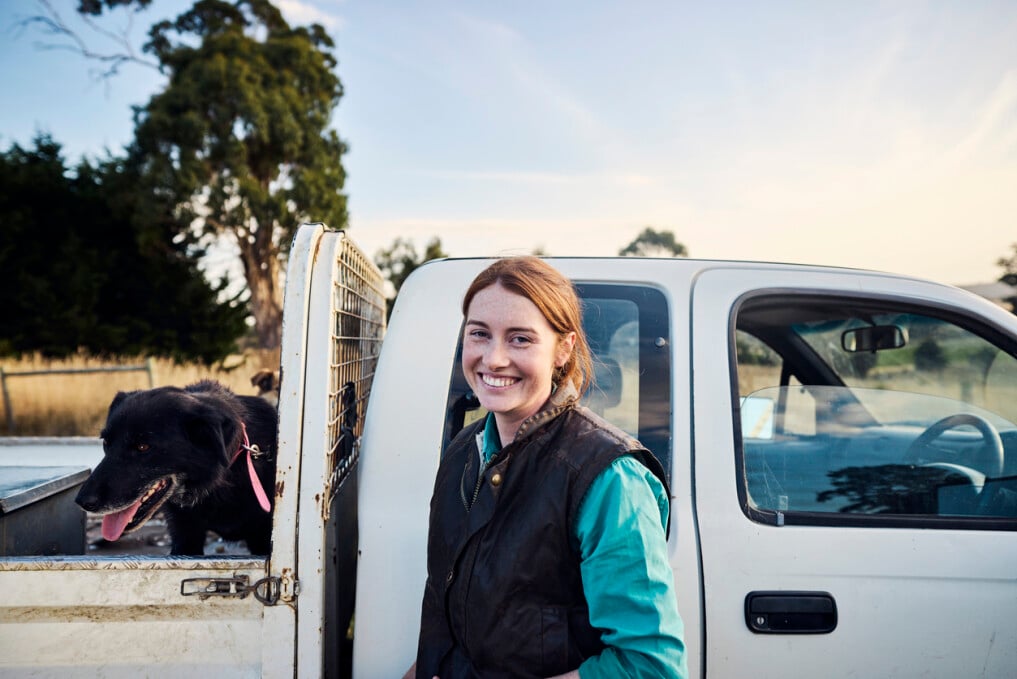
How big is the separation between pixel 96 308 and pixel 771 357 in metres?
20.6

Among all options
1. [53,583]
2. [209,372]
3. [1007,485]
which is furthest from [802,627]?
[209,372]

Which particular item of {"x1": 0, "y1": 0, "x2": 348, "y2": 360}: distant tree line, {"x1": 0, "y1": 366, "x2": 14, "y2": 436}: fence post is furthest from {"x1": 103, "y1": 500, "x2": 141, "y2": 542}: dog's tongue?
{"x1": 0, "y1": 0, "x2": 348, "y2": 360}: distant tree line

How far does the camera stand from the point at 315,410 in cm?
163

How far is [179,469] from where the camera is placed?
2279 mm

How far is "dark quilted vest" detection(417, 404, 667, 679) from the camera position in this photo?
1153mm

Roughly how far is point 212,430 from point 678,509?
5.43 ft

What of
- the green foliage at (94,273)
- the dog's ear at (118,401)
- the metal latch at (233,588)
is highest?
the green foliage at (94,273)

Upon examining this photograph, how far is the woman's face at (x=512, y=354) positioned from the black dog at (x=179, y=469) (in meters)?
1.27

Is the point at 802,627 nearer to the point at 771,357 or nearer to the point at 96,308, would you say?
the point at 771,357

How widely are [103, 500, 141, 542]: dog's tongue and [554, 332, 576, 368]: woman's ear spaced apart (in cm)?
174

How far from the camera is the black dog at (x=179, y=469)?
220 centimetres

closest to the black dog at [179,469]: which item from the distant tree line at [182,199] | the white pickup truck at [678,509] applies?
the white pickup truck at [678,509]

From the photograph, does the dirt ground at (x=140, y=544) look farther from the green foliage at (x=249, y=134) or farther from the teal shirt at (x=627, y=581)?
the green foliage at (x=249, y=134)

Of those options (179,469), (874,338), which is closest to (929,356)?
(874,338)
